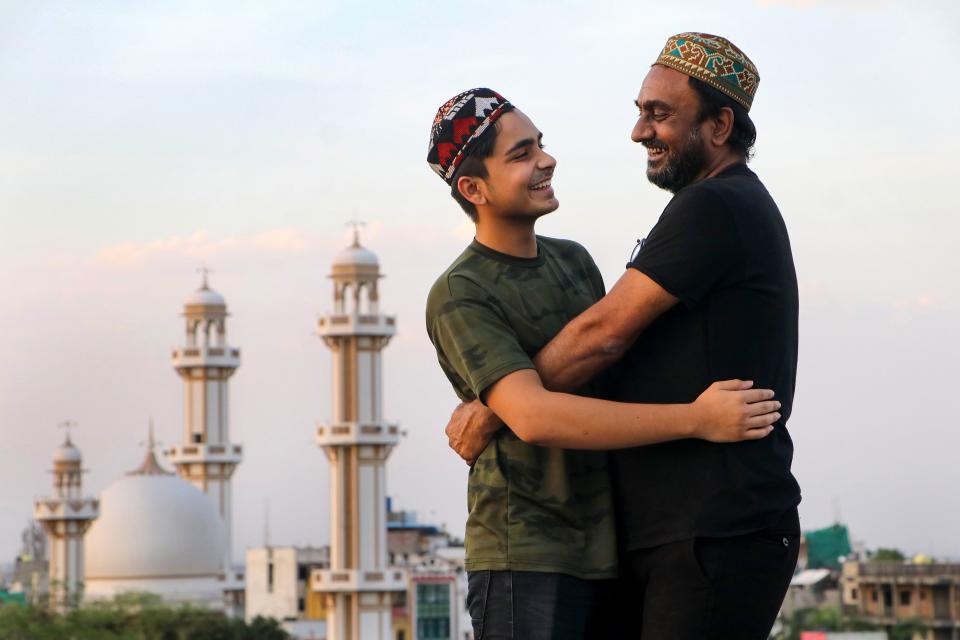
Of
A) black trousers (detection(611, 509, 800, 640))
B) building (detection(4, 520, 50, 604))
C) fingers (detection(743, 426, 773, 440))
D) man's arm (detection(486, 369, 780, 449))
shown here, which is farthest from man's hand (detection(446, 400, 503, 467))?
building (detection(4, 520, 50, 604))

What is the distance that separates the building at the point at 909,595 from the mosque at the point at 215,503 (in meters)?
14.3

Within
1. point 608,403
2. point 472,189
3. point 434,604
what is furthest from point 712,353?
point 434,604

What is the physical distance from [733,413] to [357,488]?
161ft

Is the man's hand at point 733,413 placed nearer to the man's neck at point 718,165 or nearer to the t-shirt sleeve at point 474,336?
the t-shirt sleeve at point 474,336

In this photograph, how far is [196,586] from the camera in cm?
6016

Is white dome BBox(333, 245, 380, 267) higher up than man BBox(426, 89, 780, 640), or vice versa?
white dome BBox(333, 245, 380, 267)

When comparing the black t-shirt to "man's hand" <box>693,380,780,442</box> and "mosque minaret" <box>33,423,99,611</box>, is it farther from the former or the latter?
"mosque minaret" <box>33,423,99,611</box>

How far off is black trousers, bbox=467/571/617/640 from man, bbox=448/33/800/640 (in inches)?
4.3

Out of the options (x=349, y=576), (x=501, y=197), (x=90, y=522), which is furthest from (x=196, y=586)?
(x=501, y=197)

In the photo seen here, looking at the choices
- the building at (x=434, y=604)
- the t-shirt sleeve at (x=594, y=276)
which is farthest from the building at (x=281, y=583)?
the t-shirt sleeve at (x=594, y=276)

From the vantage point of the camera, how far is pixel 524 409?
4.11 meters

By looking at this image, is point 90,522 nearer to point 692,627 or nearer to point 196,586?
point 196,586

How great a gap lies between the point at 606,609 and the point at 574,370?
1.83 feet

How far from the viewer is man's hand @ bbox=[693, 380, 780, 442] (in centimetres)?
399
